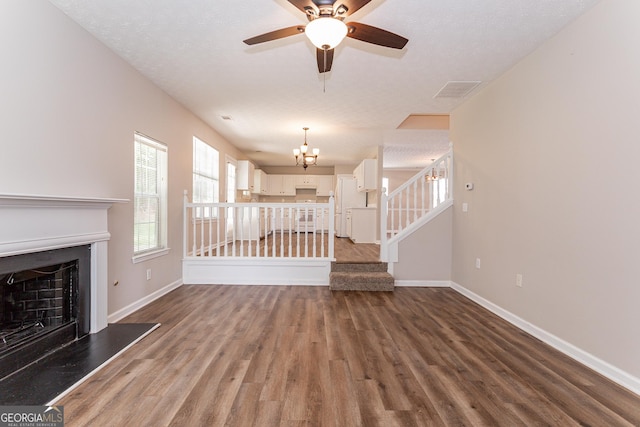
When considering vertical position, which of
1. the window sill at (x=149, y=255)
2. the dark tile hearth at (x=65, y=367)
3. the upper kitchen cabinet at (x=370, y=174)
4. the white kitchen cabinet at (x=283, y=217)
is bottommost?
the dark tile hearth at (x=65, y=367)

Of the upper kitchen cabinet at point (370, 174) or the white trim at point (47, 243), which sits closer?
the white trim at point (47, 243)

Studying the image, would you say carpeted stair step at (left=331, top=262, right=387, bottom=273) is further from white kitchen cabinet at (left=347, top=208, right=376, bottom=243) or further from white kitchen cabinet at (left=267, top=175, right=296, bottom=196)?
white kitchen cabinet at (left=267, top=175, right=296, bottom=196)

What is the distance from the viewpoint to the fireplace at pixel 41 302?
Answer: 201cm

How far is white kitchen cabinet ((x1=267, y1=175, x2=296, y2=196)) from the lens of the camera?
1041 cm

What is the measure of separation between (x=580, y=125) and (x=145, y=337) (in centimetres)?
410

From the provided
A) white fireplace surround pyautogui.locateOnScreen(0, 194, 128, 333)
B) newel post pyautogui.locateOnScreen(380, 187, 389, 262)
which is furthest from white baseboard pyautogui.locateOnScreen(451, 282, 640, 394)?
white fireplace surround pyautogui.locateOnScreen(0, 194, 128, 333)

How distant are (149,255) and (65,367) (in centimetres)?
168

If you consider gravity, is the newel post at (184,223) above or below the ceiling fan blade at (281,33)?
below

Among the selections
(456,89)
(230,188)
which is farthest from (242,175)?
(456,89)

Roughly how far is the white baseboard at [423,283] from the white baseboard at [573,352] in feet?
2.96

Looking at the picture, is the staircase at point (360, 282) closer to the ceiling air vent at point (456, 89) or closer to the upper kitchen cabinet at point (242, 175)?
the ceiling air vent at point (456, 89)

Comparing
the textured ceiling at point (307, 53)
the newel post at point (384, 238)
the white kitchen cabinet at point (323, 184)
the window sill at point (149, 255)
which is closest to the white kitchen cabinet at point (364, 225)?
the newel post at point (384, 238)

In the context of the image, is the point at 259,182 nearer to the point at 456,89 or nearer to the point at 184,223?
the point at 184,223

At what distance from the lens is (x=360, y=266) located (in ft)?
14.9
